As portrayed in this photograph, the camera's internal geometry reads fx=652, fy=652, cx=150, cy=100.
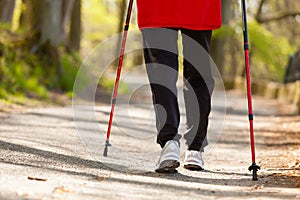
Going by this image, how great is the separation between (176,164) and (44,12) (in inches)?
361

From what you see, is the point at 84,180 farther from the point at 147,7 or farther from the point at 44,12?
the point at 44,12

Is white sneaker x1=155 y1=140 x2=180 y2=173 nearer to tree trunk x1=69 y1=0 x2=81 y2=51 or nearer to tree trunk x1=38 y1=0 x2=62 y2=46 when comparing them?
tree trunk x1=38 y1=0 x2=62 y2=46

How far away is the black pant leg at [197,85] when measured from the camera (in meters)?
4.61

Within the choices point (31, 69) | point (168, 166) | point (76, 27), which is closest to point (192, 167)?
point (168, 166)

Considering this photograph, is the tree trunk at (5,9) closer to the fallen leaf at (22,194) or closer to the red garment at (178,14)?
the red garment at (178,14)

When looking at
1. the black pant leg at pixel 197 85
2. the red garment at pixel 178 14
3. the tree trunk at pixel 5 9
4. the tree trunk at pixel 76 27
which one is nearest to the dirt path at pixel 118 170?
the black pant leg at pixel 197 85

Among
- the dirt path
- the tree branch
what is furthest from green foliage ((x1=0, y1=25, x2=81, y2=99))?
the tree branch

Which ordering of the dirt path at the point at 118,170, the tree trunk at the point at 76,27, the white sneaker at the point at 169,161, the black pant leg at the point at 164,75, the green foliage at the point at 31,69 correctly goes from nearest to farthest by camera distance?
1. the dirt path at the point at 118,170
2. the white sneaker at the point at 169,161
3. the black pant leg at the point at 164,75
4. the green foliage at the point at 31,69
5. the tree trunk at the point at 76,27

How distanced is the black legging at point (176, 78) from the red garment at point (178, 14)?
53mm

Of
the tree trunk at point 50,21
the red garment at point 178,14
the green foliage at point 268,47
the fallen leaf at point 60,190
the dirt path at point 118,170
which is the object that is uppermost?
the green foliage at point 268,47

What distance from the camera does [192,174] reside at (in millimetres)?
4391

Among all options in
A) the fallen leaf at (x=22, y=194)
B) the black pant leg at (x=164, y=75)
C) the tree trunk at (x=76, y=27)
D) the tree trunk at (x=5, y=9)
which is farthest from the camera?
the tree trunk at (x=76, y=27)

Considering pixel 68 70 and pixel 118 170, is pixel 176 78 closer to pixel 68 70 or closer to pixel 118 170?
pixel 118 170

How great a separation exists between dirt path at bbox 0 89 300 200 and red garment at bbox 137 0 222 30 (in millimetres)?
1014
